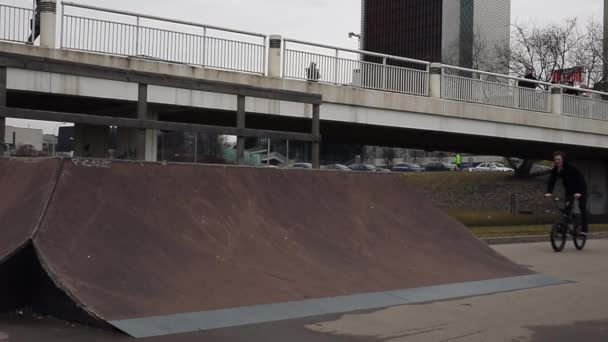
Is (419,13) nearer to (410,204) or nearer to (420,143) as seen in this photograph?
(420,143)

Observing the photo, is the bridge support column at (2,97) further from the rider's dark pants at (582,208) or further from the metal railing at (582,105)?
the metal railing at (582,105)

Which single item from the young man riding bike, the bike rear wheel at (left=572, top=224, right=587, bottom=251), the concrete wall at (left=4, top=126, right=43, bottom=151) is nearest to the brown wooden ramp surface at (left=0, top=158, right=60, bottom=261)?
the concrete wall at (left=4, top=126, right=43, bottom=151)

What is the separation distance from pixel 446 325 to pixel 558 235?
7.57 metres

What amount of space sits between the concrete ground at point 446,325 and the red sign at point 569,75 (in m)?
47.3

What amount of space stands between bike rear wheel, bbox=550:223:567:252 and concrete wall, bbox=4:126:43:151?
32.0 ft

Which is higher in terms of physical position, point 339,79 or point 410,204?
point 339,79

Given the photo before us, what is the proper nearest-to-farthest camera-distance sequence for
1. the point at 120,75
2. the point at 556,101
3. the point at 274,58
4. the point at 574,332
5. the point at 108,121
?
the point at 574,332 < the point at 108,121 < the point at 120,75 < the point at 274,58 < the point at 556,101

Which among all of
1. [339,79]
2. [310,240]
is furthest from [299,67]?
[310,240]

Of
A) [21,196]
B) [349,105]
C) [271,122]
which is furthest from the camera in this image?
[271,122]

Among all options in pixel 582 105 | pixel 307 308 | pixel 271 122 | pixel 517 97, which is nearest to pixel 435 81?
pixel 517 97

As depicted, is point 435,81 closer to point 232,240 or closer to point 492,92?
point 492,92

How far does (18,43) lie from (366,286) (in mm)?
14160

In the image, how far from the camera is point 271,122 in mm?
25531

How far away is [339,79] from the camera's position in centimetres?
2409
